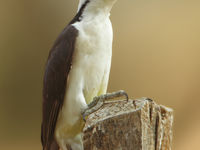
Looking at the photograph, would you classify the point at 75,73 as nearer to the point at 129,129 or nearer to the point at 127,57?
the point at 129,129

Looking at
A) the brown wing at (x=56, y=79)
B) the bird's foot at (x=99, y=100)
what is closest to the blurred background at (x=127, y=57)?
the brown wing at (x=56, y=79)

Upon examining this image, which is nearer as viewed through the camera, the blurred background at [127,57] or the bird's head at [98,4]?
the bird's head at [98,4]

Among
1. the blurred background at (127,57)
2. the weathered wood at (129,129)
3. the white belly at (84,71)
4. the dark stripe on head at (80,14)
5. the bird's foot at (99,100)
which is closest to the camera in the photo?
the weathered wood at (129,129)

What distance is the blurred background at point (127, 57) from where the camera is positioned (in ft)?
8.02

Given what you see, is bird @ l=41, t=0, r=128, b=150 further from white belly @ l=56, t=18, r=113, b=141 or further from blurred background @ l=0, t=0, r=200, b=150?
blurred background @ l=0, t=0, r=200, b=150

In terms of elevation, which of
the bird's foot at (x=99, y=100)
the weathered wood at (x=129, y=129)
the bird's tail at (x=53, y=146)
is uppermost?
the bird's foot at (x=99, y=100)

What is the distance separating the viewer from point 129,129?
1023mm

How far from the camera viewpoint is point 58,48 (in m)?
1.59

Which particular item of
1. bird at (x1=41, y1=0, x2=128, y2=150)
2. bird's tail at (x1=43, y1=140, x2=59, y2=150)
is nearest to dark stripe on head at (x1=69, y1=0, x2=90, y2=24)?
bird at (x1=41, y1=0, x2=128, y2=150)

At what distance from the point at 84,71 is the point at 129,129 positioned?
1.82ft

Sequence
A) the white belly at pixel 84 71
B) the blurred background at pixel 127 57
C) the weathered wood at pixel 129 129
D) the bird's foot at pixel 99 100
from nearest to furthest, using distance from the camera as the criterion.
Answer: the weathered wood at pixel 129 129
the bird's foot at pixel 99 100
the white belly at pixel 84 71
the blurred background at pixel 127 57

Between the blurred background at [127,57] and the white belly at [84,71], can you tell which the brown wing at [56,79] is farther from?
the blurred background at [127,57]

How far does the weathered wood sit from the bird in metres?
0.42

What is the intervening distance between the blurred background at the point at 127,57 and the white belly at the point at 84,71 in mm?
834
